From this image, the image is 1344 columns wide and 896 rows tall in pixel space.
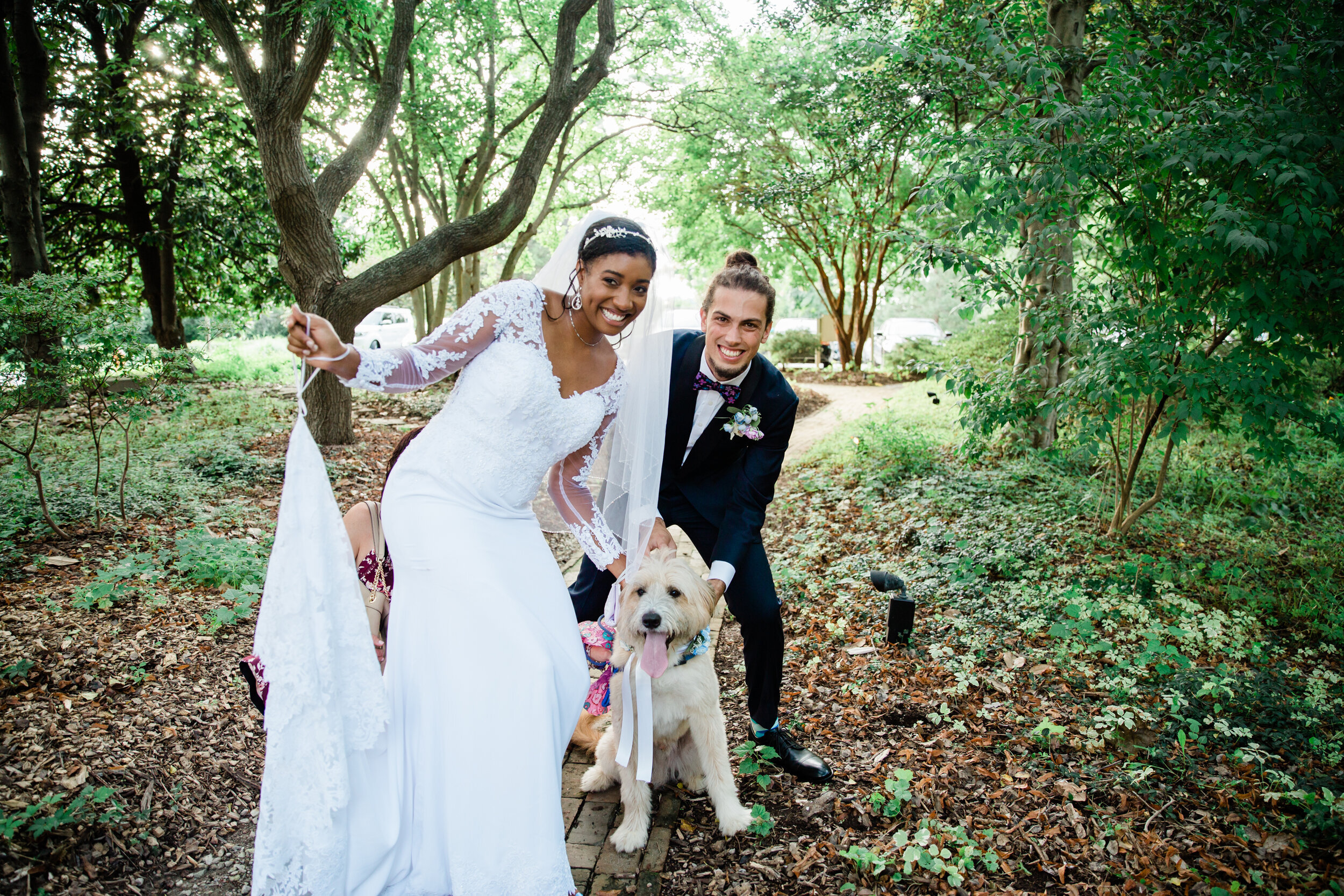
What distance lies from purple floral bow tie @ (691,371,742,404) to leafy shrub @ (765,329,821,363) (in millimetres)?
23368

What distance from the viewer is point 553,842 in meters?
2.32

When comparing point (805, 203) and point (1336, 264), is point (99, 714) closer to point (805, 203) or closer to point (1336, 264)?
point (1336, 264)

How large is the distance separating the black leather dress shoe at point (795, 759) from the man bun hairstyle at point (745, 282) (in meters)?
2.00

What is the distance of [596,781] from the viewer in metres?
3.39

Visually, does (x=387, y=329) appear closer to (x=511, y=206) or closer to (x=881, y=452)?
(x=511, y=206)

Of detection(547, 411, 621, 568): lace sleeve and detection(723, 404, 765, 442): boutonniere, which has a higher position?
detection(723, 404, 765, 442): boutonniere

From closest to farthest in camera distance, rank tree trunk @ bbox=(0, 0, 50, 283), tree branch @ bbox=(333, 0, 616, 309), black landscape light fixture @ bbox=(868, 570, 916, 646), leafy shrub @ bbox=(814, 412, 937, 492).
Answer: black landscape light fixture @ bbox=(868, 570, 916, 646)
leafy shrub @ bbox=(814, 412, 937, 492)
tree branch @ bbox=(333, 0, 616, 309)
tree trunk @ bbox=(0, 0, 50, 283)

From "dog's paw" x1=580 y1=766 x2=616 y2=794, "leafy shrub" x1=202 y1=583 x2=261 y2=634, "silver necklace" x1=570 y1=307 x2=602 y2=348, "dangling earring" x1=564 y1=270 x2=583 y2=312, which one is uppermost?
"dangling earring" x1=564 y1=270 x2=583 y2=312

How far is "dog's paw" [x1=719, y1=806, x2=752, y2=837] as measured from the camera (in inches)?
121

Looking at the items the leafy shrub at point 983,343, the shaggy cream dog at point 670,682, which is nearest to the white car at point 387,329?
the leafy shrub at point 983,343

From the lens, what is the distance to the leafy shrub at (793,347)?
87.9 feet

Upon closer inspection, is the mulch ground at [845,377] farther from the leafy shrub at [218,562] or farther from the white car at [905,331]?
the leafy shrub at [218,562]

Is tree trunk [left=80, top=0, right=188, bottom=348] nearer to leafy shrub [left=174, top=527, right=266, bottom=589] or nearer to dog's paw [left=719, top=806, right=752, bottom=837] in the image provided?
leafy shrub [left=174, top=527, right=266, bottom=589]

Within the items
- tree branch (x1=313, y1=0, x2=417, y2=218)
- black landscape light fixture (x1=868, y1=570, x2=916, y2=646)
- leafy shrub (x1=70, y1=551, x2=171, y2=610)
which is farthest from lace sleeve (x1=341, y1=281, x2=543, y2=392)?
tree branch (x1=313, y1=0, x2=417, y2=218)
